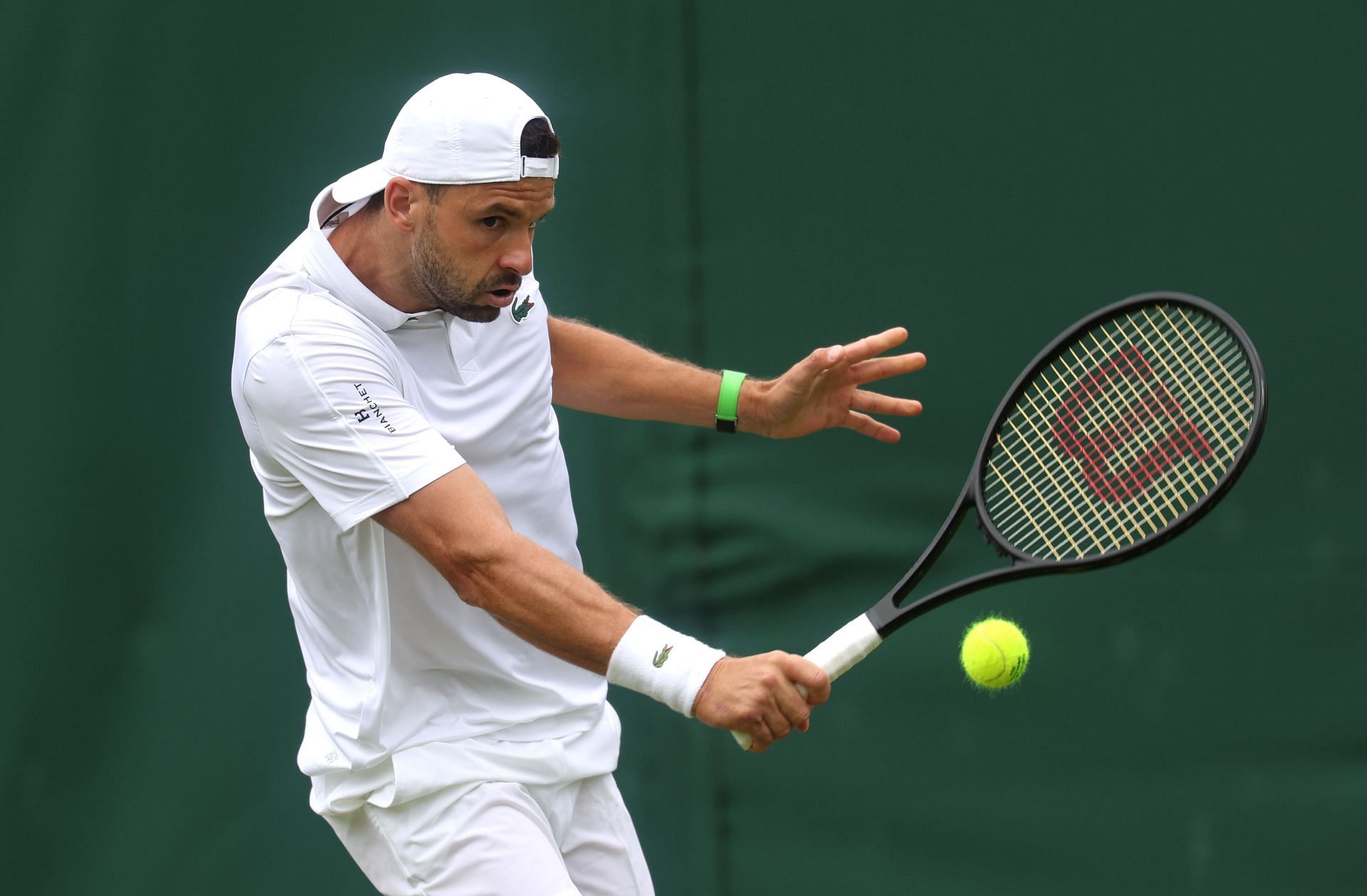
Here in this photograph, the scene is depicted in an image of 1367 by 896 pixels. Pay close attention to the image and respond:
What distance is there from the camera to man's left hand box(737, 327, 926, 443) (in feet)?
9.31

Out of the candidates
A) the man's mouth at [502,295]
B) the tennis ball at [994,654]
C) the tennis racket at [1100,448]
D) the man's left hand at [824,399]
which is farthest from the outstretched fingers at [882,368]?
the man's mouth at [502,295]

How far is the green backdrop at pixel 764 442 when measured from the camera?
10.1 feet

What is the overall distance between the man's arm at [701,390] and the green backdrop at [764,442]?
49 centimetres

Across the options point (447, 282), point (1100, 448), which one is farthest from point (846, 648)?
point (447, 282)

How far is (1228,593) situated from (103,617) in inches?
89.9

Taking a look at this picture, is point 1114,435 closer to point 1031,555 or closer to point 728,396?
point 1031,555

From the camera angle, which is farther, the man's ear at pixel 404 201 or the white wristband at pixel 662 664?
the man's ear at pixel 404 201

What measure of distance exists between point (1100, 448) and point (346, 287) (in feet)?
4.17

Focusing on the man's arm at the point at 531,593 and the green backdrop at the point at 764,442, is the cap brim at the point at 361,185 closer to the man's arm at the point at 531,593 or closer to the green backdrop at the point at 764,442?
the man's arm at the point at 531,593

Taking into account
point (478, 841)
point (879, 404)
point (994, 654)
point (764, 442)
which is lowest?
point (478, 841)

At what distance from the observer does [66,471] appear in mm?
3500

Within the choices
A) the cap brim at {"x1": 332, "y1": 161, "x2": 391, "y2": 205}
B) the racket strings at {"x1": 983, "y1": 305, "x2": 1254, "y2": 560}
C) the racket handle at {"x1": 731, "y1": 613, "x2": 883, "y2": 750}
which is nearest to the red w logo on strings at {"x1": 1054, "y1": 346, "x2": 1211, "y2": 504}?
the racket strings at {"x1": 983, "y1": 305, "x2": 1254, "y2": 560}

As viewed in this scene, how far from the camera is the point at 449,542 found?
2.29 meters

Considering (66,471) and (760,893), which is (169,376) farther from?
(760,893)
